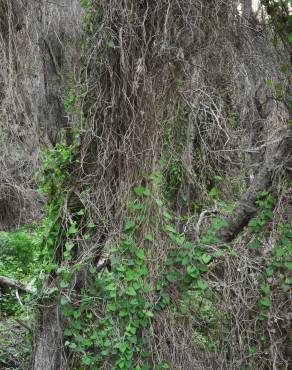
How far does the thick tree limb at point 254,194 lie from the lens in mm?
4391

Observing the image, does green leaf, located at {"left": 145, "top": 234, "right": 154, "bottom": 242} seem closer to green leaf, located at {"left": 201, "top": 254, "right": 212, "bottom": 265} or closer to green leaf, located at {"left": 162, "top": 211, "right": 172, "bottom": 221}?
green leaf, located at {"left": 162, "top": 211, "right": 172, "bottom": 221}

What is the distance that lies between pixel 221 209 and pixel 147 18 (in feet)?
6.22

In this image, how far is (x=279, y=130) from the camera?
4.87 metres

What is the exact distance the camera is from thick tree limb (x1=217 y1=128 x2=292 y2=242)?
439cm

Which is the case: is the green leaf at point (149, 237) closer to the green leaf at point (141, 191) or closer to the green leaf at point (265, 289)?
the green leaf at point (141, 191)

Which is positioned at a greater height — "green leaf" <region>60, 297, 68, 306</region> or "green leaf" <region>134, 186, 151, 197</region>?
"green leaf" <region>134, 186, 151, 197</region>

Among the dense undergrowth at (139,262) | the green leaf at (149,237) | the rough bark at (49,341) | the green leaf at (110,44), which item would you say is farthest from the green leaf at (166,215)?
the green leaf at (110,44)

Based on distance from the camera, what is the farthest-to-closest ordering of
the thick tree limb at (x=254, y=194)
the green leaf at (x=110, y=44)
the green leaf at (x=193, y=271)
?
the thick tree limb at (x=254, y=194)
the green leaf at (x=193, y=271)
the green leaf at (x=110, y=44)

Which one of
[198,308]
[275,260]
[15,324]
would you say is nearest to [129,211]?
[198,308]

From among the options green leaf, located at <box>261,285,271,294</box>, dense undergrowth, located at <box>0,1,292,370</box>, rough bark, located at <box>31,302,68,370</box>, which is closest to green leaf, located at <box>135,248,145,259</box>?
dense undergrowth, located at <box>0,1,292,370</box>

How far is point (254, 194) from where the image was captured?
447 cm

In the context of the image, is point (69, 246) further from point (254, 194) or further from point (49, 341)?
point (254, 194)

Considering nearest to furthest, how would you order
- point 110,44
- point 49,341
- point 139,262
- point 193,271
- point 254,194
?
point 110,44
point 139,262
point 193,271
point 49,341
point 254,194

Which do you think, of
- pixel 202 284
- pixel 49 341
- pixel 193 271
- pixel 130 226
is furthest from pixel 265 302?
pixel 49 341
